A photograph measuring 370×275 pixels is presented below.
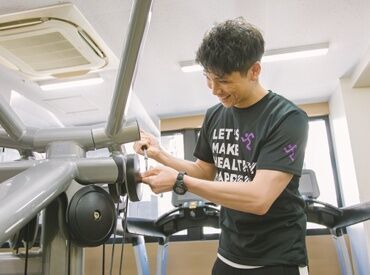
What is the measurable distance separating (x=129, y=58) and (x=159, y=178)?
423mm

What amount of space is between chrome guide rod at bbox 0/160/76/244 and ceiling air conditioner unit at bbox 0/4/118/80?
2091mm

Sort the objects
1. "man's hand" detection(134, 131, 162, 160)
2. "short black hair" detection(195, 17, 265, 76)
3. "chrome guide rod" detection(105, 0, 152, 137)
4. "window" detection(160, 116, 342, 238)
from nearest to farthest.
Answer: "chrome guide rod" detection(105, 0, 152, 137) < "short black hair" detection(195, 17, 265, 76) < "man's hand" detection(134, 131, 162, 160) < "window" detection(160, 116, 342, 238)

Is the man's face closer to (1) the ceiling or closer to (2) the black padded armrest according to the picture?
(1) the ceiling

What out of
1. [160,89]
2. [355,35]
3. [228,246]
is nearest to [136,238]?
[160,89]

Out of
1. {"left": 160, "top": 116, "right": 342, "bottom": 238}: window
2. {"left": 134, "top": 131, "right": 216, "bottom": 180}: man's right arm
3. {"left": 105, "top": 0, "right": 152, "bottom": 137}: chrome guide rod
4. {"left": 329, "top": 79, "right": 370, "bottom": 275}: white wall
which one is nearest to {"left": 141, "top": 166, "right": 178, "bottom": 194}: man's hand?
{"left": 105, "top": 0, "right": 152, "bottom": 137}: chrome guide rod

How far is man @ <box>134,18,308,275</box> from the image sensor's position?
1022mm

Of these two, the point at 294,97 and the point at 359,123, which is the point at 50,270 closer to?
the point at 359,123

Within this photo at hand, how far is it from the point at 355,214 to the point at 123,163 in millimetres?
2690

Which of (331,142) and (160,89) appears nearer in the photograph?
(160,89)

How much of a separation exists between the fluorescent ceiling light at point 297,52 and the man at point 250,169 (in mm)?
2344

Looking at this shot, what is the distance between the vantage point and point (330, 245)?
407cm

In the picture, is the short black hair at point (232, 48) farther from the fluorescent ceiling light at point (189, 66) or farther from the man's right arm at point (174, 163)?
the fluorescent ceiling light at point (189, 66)

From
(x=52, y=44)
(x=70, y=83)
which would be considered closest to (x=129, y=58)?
(x=52, y=44)

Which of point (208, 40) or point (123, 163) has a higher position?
point (208, 40)
